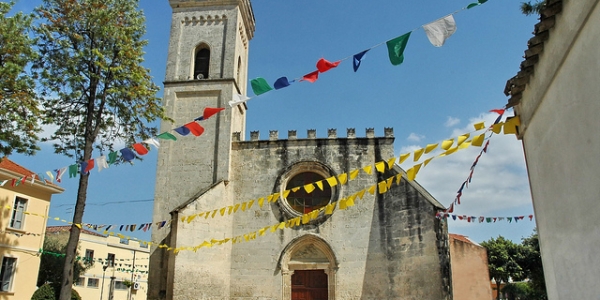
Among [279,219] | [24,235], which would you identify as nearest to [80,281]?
[24,235]

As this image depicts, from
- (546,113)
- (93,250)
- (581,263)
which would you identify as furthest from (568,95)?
(93,250)

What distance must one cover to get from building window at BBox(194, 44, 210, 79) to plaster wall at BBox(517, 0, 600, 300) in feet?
47.4

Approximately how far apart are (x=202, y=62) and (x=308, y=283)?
9890mm

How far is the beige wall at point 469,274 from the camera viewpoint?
15045mm

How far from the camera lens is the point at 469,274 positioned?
15.1 meters

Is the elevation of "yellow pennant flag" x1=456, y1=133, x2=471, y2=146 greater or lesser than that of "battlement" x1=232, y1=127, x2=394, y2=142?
lesser

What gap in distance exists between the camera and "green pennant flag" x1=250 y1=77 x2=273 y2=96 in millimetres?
7469

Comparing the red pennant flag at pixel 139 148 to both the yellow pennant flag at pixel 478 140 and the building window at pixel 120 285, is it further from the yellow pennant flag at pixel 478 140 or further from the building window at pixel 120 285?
the building window at pixel 120 285

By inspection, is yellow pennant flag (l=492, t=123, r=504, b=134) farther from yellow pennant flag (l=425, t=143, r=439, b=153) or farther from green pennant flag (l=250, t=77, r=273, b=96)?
green pennant flag (l=250, t=77, r=273, b=96)

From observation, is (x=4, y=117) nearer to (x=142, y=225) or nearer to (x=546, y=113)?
(x=142, y=225)

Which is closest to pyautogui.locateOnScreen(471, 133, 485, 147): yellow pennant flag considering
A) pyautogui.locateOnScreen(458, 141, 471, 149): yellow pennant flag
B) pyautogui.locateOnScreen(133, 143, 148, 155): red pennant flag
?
pyautogui.locateOnScreen(458, 141, 471, 149): yellow pennant flag

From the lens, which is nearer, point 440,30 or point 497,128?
point 440,30

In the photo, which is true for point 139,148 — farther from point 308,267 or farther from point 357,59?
point 308,267

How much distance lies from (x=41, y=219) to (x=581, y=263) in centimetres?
1776
